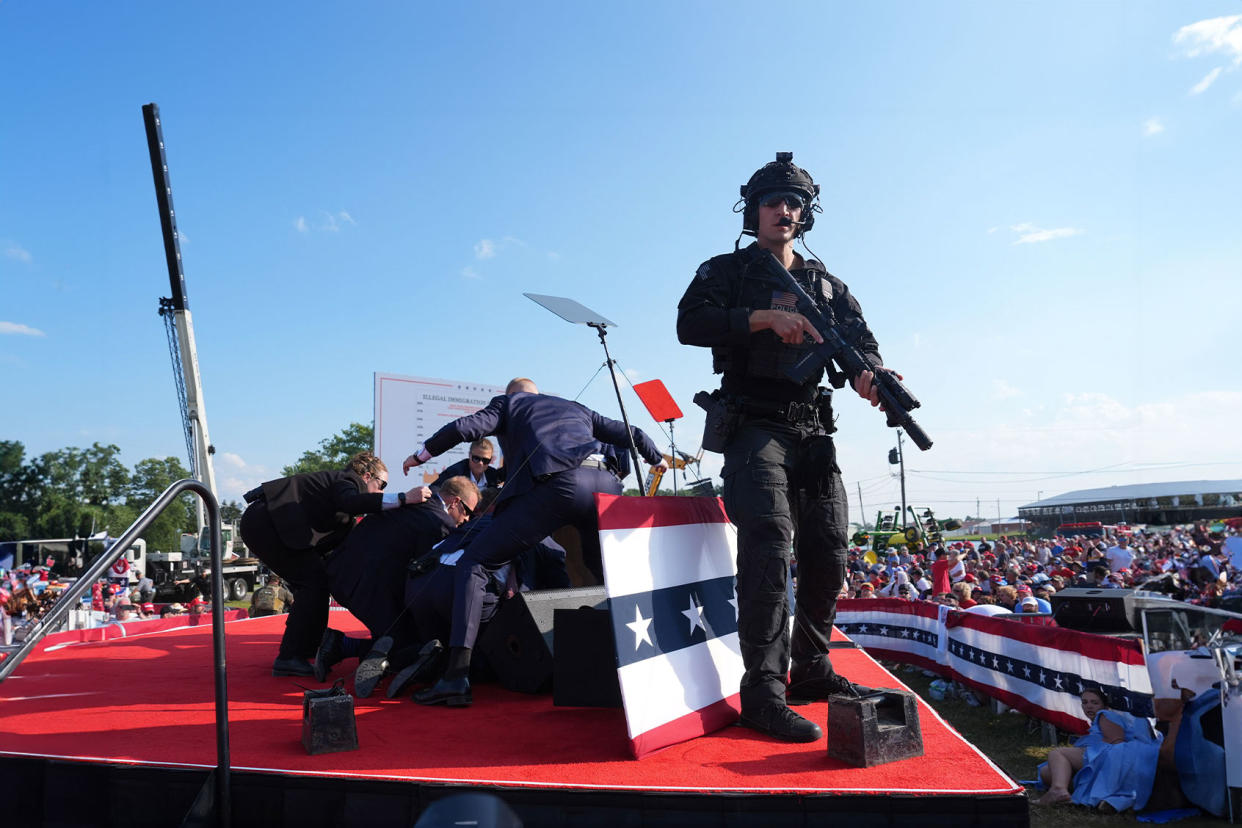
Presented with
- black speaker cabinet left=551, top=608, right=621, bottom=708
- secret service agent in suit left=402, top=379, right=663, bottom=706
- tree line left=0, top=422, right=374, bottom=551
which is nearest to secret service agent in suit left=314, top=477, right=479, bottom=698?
secret service agent in suit left=402, top=379, right=663, bottom=706

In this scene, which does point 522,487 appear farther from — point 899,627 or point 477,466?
point 899,627

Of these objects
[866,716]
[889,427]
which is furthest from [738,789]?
[889,427]

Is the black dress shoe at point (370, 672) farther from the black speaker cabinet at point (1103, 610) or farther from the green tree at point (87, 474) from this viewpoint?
the green tree at point (87, 474)

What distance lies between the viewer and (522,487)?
13.8ft

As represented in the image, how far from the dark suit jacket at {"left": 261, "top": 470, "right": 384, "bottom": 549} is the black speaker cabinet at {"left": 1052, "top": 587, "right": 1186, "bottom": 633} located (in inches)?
237

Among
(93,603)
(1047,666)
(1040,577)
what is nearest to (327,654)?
(1047,666)

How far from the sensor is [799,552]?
3557 mm

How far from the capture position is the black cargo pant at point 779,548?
121 inches

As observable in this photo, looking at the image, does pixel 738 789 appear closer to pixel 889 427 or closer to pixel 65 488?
pixel 889 427

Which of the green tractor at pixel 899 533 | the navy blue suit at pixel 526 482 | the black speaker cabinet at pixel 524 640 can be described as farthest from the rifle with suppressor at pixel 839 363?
the green tractor at pixel 899 533

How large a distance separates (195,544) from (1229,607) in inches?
1013

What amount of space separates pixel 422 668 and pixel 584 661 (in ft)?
3.24

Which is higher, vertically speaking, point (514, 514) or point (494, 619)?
point (514, 514)

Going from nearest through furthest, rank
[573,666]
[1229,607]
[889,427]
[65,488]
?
[889,427]
[573,666]
[1229,607]
[65,488]
